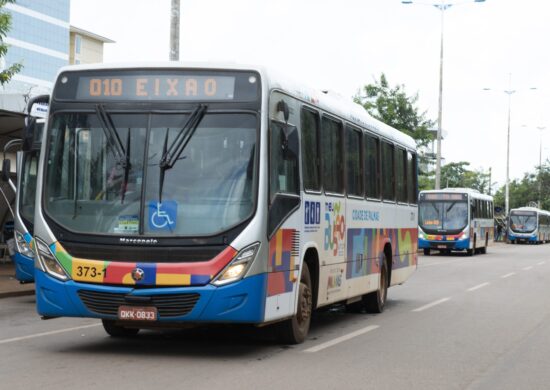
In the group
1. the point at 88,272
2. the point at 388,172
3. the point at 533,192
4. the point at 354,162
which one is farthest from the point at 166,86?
the point at 533,192

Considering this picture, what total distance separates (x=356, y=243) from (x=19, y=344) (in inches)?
194

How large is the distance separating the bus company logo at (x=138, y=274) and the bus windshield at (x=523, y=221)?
7070 cm

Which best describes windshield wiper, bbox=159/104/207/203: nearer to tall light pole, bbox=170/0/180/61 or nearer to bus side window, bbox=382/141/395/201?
bus side window, bbox=382/141/395/201

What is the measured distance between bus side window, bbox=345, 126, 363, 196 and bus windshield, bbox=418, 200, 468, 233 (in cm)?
3229

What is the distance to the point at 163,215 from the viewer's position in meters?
9.93

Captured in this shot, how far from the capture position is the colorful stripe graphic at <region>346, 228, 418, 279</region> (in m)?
13.9

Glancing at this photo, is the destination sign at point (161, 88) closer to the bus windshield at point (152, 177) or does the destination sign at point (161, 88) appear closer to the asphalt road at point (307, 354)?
the bus windshield at point (152, 177)

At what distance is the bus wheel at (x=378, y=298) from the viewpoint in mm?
15891

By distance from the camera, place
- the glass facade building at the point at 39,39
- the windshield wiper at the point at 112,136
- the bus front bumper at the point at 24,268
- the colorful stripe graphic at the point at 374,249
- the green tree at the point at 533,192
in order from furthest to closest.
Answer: the green tree at the point at 533,192
the glass facade building at the point at 39,39
the bus front bumper at the point at 24,268
the colorful stripe graphic at the point at 374,249
the windshield wiper at the point at 112,136

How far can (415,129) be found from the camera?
2206 inches

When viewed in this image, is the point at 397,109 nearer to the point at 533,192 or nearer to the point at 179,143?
the point at 179,143

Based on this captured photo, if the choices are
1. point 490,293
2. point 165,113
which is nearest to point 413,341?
point 165,113

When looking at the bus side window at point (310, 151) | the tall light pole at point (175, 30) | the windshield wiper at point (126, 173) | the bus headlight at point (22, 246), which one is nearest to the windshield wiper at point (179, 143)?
the windshield wiper at point (126, 173)

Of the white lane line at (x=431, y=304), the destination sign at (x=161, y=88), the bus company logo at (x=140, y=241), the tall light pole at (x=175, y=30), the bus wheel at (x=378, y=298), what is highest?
the tall light pole at (x=175, y=30)
